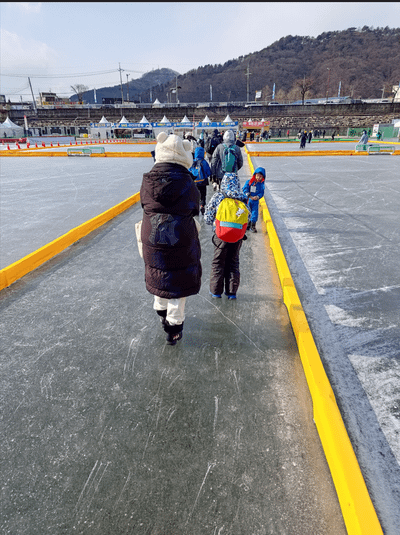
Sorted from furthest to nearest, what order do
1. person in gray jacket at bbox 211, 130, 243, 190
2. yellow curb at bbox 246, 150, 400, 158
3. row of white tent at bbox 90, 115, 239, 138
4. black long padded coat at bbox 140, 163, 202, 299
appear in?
1. row of white tent at bbox 90, 115, 239, 138
2. yellow curb at bbox 246, 150, 400, 158
3. person in gray jacket at bbox 211, 130, 243, 190
4. black long padded coat at bbox 140, 163, 202, 299

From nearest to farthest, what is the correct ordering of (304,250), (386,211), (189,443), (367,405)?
(189,443), (367,405), (304,250), (386,211)

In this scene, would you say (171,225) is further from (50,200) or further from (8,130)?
(8,130)

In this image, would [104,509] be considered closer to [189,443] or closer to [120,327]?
[189,443]

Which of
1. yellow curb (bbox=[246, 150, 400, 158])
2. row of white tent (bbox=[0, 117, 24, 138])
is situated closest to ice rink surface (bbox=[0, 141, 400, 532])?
yellow curb (bbox=[246, 150, 400, 158])

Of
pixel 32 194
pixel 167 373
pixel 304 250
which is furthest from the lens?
pixel 32 194

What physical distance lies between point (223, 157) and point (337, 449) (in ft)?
19.4

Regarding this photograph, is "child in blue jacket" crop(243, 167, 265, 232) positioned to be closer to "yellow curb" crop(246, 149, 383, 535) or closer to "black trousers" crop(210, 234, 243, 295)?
"black trousers" crop(210, 234, 243, 295)

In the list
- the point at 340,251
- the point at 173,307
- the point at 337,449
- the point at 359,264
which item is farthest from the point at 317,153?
the point at 337,449

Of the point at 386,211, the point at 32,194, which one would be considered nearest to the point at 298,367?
the point at 386,211

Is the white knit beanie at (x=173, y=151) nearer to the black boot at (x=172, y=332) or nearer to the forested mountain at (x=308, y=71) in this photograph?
the black boot at (x=172, y=332)

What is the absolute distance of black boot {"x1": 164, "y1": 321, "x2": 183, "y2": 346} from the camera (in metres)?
2.87

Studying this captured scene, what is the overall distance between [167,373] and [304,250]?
3541 millimetres

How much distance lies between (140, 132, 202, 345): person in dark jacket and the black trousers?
2.75ft

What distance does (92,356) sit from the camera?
2.82m
